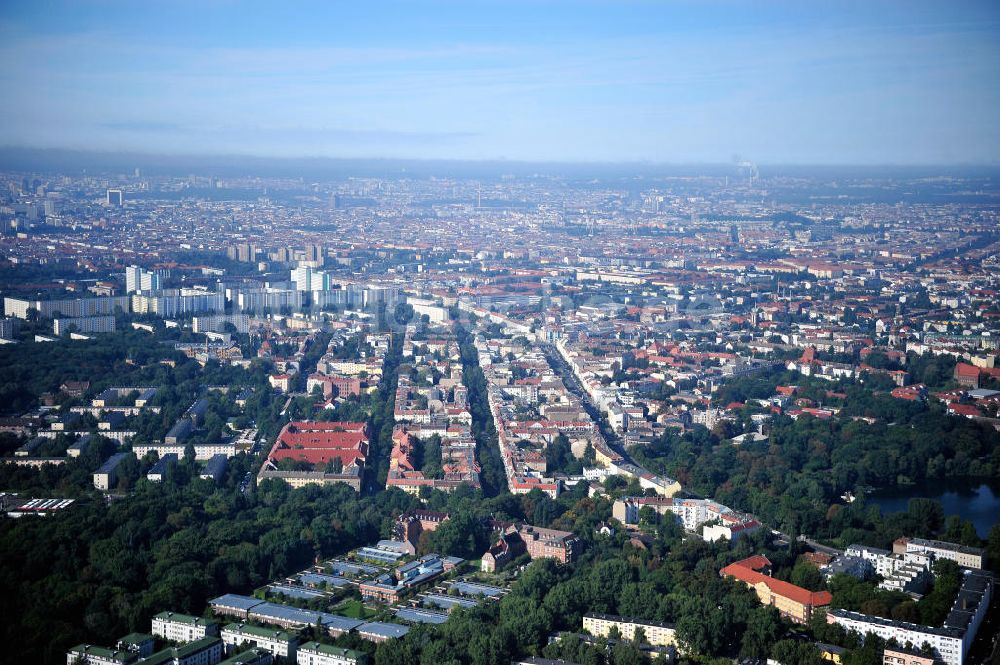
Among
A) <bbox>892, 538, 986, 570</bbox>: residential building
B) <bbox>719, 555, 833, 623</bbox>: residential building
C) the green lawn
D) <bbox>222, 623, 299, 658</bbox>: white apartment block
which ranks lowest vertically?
the green lawn

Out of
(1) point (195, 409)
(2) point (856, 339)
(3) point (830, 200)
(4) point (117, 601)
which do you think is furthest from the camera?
(3) point (830, 200)

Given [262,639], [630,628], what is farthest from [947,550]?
[262,639]

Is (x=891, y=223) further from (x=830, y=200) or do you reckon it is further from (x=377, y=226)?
(x=377, y=226)

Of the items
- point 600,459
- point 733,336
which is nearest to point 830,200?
point 733,336

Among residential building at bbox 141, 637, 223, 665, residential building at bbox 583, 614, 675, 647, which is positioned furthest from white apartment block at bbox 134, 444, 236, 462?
residential building at bbox 583, 614, 675, 647

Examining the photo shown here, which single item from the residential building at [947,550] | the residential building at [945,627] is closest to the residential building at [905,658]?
the residential building at [945,627]

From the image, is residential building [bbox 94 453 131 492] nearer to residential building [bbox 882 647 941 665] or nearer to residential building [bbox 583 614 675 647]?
residential building [bbox 583 614 675 647]
